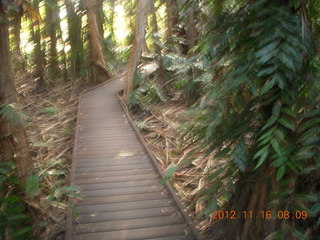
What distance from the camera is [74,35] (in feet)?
43.4

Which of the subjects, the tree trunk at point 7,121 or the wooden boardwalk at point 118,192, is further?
the wooden boardwalk at point 118,192

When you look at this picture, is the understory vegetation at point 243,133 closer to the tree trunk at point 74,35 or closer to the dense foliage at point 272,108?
the dense foliage at point 272,108

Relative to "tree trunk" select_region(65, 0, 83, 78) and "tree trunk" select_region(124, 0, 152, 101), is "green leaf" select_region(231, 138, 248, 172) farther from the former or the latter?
"tree trunk" select_region(65, 0, 83, 78)

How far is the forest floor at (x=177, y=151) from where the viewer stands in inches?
179

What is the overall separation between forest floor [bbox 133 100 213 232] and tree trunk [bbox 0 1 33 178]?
Result: 1980 millimetres

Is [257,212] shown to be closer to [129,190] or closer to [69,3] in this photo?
[129,190]

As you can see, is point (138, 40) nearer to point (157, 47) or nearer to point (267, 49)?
point (157, 47)

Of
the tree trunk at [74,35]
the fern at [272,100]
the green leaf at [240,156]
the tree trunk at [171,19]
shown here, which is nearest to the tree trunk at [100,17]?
the tree trunk at [74,35]

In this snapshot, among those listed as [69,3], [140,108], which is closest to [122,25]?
[69,3]

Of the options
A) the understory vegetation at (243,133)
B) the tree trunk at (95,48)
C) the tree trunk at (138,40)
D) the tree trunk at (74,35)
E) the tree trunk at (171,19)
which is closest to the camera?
the understory vegetation at (243,133)

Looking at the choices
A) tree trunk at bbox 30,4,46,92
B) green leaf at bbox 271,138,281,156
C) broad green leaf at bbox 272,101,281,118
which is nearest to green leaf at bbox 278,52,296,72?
broad green leaf at bbox 272,101,281,118

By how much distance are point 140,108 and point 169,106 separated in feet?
3.04

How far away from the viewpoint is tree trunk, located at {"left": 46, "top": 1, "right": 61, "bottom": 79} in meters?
13.1
